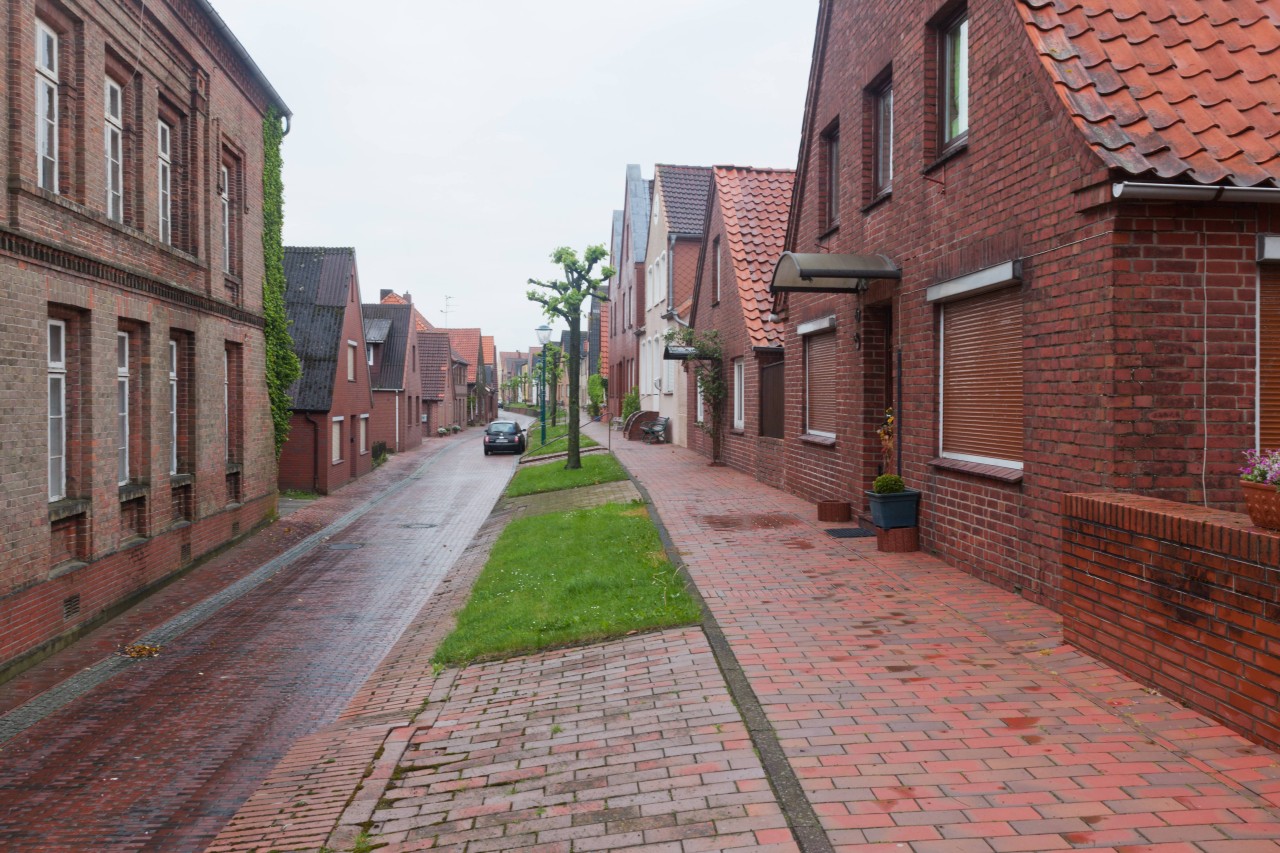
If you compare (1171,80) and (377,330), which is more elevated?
(377,330)

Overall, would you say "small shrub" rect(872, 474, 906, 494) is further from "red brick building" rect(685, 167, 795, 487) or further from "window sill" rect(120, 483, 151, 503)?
"window sill" rect(120, 483, 151, 503)

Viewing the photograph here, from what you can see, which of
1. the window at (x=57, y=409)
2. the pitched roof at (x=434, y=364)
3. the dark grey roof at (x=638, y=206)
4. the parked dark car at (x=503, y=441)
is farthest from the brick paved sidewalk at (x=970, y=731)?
the pitched roof at (x=434, y=364)

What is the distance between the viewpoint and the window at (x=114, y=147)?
11867 mm

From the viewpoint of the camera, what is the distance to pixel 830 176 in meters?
13.9

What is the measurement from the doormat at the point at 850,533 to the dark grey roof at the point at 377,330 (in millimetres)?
33417

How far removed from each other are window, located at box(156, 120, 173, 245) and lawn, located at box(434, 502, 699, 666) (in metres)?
6.81

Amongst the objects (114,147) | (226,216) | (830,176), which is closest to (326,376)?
(226,216)

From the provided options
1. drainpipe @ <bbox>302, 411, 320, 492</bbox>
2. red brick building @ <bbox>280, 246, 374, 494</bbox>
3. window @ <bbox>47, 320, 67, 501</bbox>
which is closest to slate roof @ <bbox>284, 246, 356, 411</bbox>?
red brick building @ <bbox>280, 246, 374, 494</bbox>

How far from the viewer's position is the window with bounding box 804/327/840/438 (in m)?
13.5

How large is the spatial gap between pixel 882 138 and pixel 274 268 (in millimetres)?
12901

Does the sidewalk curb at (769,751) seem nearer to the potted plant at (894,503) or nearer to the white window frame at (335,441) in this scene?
the potted plant at (894,503)

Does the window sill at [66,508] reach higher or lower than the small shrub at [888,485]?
lower

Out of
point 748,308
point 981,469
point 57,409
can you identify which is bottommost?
point 981,469

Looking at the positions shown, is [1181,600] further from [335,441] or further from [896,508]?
[335,441]
